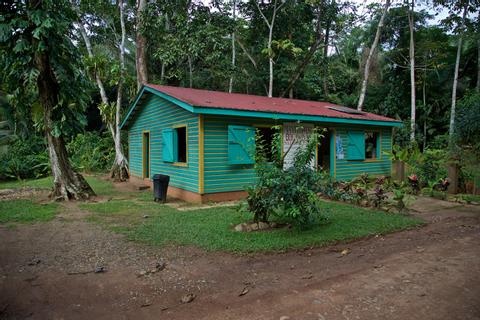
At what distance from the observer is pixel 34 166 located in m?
15.7

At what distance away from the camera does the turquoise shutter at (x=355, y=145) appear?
11.7 metres

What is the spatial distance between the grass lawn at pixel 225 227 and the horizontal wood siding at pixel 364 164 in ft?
12.6

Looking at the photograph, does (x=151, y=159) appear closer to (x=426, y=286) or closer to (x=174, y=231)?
(x=174, y=231)

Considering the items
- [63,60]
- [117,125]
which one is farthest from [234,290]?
[117,125]

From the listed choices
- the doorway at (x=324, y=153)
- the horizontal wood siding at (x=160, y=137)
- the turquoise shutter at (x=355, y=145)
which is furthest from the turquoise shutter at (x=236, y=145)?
the doorway at (x=324, y=153)

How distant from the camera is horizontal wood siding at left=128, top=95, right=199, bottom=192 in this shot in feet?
28.9

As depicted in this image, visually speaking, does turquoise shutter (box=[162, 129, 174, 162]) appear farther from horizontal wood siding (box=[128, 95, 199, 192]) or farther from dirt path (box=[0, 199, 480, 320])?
dirt path (box=[0, 199, 480, 320])

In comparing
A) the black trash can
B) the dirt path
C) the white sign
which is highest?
the white sign

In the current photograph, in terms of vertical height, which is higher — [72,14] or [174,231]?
[72,14]

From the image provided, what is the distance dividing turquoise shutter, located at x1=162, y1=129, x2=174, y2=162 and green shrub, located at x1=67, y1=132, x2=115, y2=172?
27.9 feet

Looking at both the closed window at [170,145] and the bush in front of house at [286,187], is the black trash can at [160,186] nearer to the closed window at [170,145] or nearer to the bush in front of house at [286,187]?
the closed window at [170,145]

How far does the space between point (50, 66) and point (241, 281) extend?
802 centimetres

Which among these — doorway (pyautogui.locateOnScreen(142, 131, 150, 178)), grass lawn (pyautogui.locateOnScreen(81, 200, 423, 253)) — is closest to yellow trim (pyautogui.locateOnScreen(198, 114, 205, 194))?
grass lawn (pyautogui.locateOnScreen(81, 200, 423, 253))

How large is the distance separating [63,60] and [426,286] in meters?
9.20
